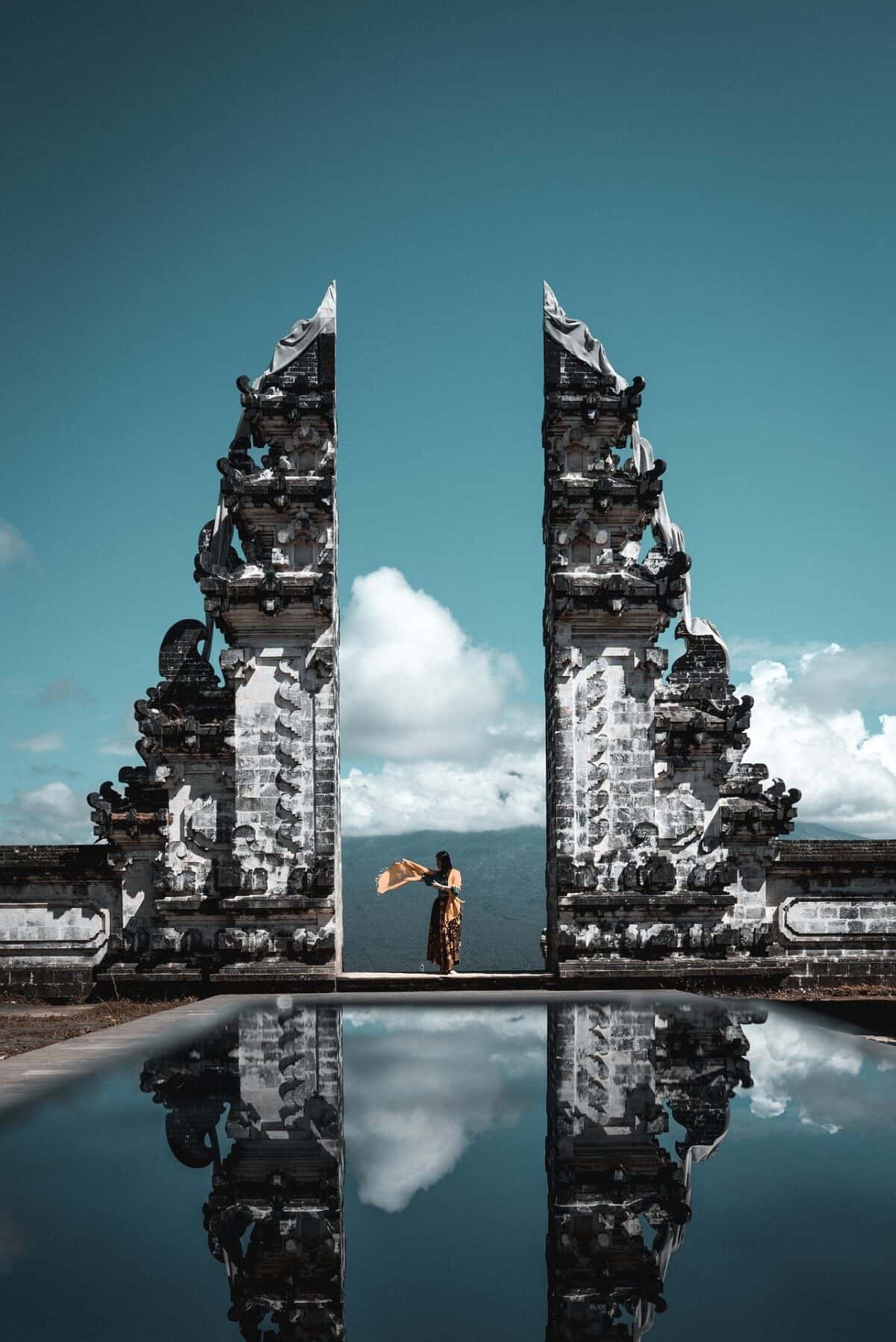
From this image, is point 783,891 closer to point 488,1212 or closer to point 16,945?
point 16,945

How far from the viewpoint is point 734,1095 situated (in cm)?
587

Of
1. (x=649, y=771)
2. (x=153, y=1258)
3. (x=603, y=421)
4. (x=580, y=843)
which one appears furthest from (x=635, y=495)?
(x=153, y=1258)

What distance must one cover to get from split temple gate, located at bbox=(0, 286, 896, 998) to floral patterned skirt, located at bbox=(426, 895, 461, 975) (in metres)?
1.29

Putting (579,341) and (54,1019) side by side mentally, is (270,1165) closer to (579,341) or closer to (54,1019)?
(54,1019)

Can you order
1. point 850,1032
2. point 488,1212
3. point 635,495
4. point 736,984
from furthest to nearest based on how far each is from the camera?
point 635,495, point 736,984, point 850,1032, point 488,1212

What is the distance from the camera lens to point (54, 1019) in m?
12.7

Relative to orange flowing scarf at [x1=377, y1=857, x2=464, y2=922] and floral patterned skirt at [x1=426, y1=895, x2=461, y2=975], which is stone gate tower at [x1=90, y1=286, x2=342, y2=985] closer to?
orange flowing scarf at [x1=377, y1=857, x2=464, y2=922]

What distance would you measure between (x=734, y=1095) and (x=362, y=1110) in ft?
6.45

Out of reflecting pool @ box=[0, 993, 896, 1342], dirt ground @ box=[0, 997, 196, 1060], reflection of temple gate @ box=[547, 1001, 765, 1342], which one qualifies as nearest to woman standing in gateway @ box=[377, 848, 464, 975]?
dirt ground @ box=[0, 997, 196, 1060]

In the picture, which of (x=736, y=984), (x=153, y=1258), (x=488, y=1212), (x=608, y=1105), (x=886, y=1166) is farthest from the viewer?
(x=736, y=984)

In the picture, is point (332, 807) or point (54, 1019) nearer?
point (54, 1019)

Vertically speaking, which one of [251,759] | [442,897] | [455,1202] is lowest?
[442,897]

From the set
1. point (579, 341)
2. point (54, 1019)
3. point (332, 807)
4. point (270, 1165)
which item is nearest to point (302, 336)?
point (579, 341)

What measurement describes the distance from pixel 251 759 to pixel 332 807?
1267 mm
